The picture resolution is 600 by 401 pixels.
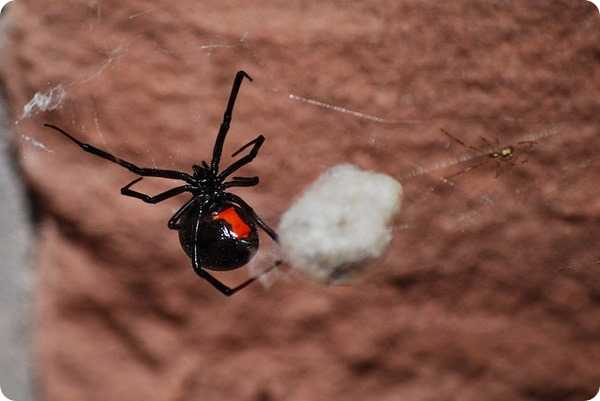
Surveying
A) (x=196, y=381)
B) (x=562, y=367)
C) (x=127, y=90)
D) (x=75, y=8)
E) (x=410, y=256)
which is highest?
(x=75, y=8)

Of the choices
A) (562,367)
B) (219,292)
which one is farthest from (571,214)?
(219,292)

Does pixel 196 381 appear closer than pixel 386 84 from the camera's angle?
No

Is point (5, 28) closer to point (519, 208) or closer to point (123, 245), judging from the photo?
point (123, 245)

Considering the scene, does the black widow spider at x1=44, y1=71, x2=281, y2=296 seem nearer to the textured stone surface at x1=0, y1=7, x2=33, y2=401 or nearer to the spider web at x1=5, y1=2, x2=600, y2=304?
Answer: the spider web at x1=5, y1=2, x2=600, y2=304

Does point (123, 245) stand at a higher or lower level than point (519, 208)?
lower

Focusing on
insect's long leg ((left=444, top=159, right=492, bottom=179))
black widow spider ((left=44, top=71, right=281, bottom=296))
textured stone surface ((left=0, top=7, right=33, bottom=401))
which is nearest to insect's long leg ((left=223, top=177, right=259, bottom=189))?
black widow spider ((left=44, top=71, right=281, bottom=296))

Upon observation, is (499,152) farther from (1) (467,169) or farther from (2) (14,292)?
(2) (14,292)
